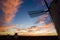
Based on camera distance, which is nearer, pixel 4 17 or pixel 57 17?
pixel 57 17

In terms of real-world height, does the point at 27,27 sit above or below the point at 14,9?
below

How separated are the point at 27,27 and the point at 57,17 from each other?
4.83 ft

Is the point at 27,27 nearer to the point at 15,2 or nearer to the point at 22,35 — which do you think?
the point at 22,35

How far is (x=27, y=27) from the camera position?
23.3ft

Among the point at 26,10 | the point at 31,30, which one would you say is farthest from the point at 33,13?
the point at 31,30

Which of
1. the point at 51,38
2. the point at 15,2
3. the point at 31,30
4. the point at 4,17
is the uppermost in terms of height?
the point at 15,2

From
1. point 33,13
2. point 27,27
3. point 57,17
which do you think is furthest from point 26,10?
point 57,17

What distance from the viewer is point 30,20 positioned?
23.1 ft

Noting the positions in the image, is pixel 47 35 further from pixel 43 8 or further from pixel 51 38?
pixel 43 8

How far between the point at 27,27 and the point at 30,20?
339 millimetres

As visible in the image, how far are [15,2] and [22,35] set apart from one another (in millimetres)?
1449

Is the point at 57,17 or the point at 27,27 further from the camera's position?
the point at 27,27

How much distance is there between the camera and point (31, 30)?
7180mm

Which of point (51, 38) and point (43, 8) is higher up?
point (43, 8)
